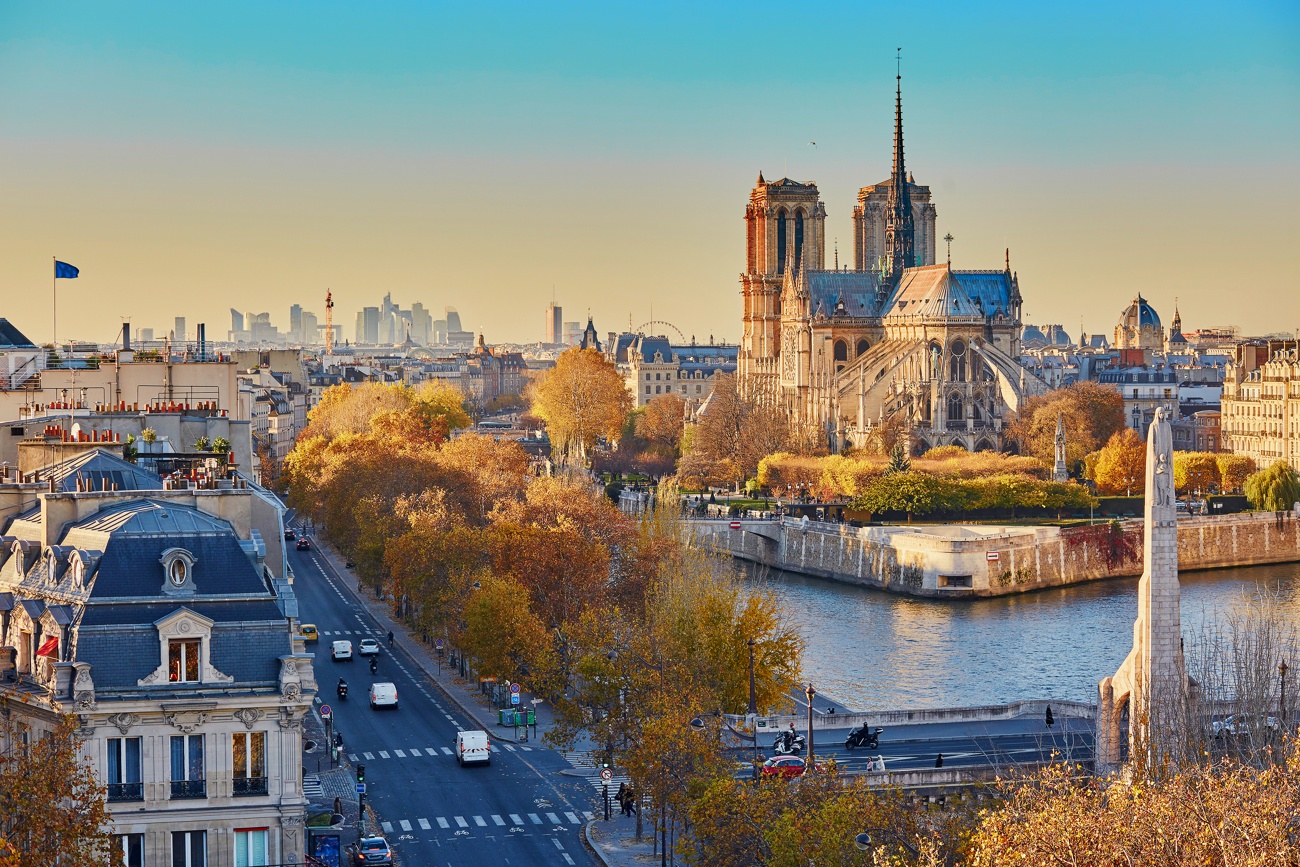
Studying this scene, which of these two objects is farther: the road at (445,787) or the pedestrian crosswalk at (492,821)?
Result: the pedestrian crosswalk at (492,821)

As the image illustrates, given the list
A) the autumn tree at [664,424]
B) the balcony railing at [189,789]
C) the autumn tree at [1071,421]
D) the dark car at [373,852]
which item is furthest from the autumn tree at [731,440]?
the balcony railing at [189,789]

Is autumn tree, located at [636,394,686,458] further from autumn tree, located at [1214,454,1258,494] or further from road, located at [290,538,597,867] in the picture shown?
road, located at [290,538,597,867]

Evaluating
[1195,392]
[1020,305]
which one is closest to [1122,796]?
[1020,305]

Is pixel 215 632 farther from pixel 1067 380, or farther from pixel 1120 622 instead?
pixel 1067 380

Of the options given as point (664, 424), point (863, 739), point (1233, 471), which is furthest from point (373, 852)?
point (664, 424)

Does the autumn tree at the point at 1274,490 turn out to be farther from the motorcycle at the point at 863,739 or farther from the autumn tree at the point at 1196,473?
the motorcycle at the point at 863,739

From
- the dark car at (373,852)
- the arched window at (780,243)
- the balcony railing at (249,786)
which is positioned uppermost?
the arched window at (780,243)

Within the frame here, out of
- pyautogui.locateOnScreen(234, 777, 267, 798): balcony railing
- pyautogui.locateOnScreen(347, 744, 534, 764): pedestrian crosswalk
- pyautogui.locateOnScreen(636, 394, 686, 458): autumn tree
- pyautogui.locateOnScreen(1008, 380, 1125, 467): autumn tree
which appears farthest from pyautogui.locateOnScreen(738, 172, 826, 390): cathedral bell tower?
pyautogui.locateOnScreen(234, 777, 267, 798): balcony railing
